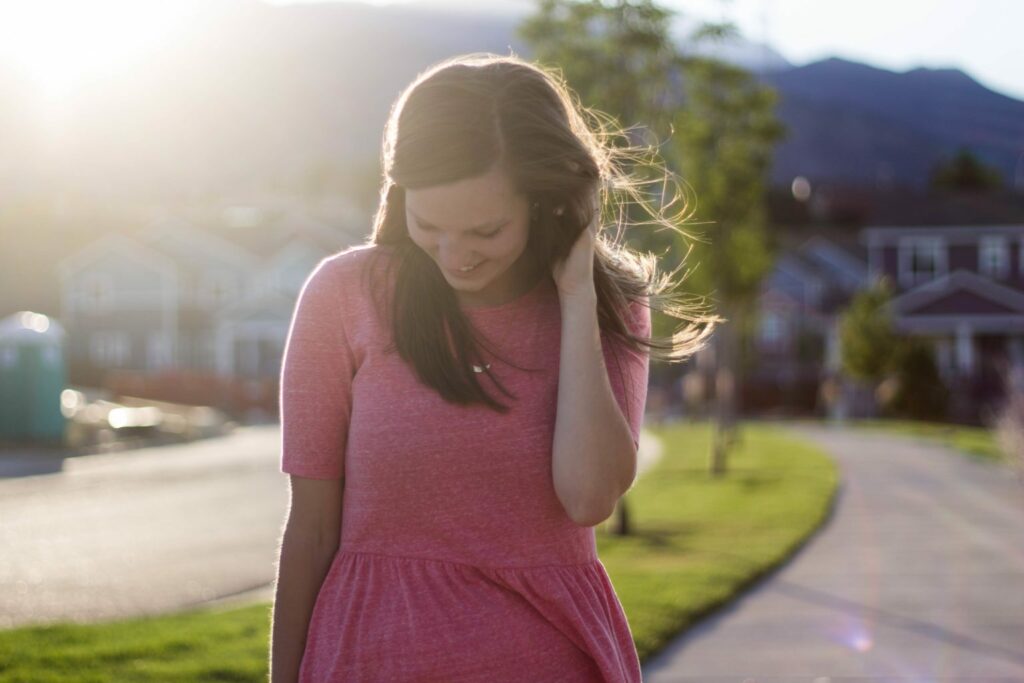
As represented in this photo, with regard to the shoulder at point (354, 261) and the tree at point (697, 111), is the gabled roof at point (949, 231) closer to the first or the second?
the tree at point (697, 111)

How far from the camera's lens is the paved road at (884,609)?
7559 mm

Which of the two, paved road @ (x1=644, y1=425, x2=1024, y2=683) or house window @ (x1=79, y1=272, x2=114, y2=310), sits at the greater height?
house window @ (x1=79, y1=272, x2=114, y2=310)

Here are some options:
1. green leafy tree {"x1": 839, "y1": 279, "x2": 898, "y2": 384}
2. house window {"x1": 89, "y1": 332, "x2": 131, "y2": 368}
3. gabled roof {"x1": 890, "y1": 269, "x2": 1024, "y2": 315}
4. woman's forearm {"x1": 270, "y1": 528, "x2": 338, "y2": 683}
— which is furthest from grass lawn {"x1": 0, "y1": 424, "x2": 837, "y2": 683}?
house window {"x1": 89, "y1": 332, "x2": 131, "y2": 368}

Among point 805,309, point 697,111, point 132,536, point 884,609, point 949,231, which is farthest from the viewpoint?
point 805,309

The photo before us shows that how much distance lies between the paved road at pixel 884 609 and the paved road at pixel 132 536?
154 inches

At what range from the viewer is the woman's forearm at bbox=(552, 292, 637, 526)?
240cm

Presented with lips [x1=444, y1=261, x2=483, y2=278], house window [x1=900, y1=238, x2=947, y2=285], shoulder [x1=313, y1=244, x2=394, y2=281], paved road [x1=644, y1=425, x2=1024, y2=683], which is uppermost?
house window [x1=900, y1=238, x2=947, y2=285]

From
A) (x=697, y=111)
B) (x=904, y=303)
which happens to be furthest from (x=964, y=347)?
(x=697, y=111)

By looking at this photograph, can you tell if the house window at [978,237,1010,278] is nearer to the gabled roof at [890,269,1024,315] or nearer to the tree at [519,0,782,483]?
the gabled roof at [890,269,1024,315]

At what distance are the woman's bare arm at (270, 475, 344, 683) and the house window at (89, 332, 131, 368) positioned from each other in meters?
64.8

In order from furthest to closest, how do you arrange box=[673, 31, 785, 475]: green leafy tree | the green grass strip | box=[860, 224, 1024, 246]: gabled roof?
box=[860, 224, 1024, 246]: gabled roof < box=[673, 31, 785, 475]: green leafy tree < the green grass strip

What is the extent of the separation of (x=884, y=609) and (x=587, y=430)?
7.45 meters

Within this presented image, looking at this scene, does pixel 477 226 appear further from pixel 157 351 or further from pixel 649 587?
pixel 157 351

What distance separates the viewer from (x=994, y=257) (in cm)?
5709
